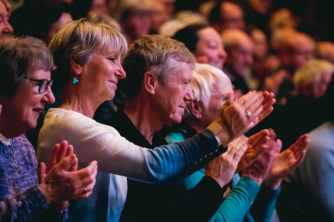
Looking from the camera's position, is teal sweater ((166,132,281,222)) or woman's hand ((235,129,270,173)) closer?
teal sweater ((166,132,281,222))

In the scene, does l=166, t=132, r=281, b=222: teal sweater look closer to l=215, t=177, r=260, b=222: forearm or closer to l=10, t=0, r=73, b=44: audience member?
l=215, t=177, r=260, b=222: forearm

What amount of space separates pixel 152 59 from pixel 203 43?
1365 mm

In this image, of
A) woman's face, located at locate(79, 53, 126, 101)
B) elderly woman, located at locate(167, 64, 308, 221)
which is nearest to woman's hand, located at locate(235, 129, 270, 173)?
elderly woman, located at locate(167, 64, 308, 221)

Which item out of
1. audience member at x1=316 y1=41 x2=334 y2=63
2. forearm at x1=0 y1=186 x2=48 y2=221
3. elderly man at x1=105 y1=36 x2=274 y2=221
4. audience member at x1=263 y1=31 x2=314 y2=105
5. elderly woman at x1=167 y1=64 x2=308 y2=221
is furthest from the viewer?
audience member at x1=316 y1=41 x2=334 y2=63

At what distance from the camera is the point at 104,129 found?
152 cm

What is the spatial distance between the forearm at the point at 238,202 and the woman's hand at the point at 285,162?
271 millimetres

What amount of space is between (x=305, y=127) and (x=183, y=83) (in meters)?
1.87

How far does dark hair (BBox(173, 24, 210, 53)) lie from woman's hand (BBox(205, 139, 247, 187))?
4.53 feet

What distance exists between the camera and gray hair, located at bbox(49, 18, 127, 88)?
5.56 ft

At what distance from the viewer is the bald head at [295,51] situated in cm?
478

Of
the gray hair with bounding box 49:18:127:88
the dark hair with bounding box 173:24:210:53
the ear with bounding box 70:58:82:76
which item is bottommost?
the dark hair with bounding box 173:24:210:53

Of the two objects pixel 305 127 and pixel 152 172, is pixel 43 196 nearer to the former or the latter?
pixel 152 172

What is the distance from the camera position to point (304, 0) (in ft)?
20.4

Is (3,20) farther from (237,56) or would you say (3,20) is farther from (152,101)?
(237,56)
